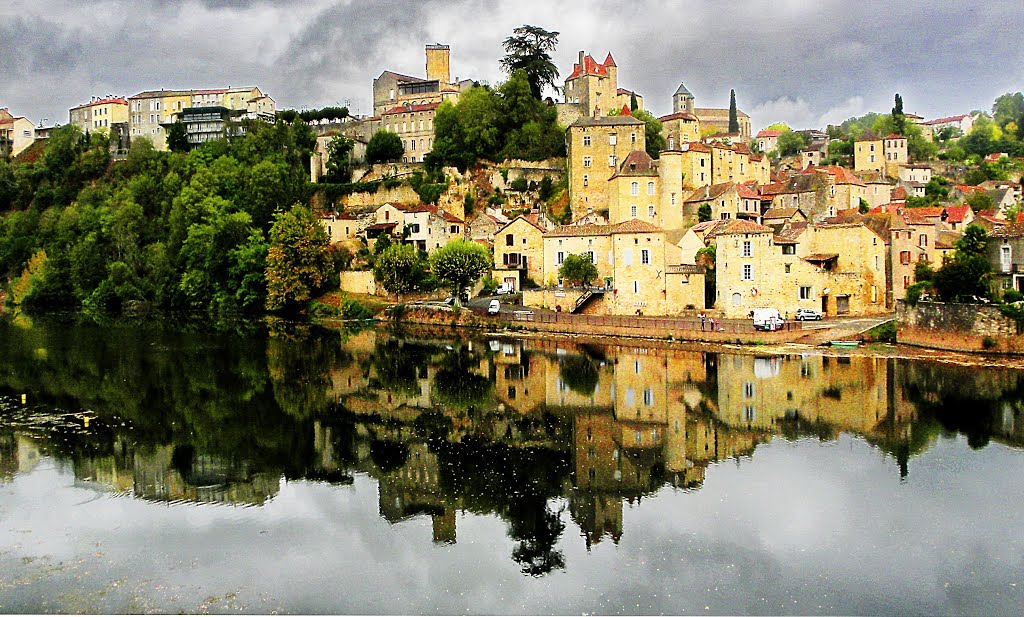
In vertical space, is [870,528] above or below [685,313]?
below

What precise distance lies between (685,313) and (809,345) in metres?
6.74

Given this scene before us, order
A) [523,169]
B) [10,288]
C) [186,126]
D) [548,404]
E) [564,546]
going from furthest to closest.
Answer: [186,126] → [10,288] → [523,169] → [548,404] → [564,546]

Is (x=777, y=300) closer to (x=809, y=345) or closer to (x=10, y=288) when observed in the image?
(x=809, y=345)

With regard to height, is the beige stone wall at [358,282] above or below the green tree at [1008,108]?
below

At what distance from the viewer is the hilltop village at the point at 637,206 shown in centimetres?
3756

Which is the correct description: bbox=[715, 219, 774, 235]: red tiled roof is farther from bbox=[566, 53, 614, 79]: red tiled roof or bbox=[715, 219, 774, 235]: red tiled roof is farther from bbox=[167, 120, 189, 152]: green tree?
bbox=[167, 120, 189, 152]: green tree

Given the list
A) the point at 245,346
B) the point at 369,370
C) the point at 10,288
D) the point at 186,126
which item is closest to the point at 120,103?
the point at 186,126

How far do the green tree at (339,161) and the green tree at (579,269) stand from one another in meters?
24.5

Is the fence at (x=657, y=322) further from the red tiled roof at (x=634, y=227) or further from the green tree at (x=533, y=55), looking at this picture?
the green tree at (x=533, y=55)

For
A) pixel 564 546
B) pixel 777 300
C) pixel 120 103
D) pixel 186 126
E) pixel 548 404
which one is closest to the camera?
pixel 564 546

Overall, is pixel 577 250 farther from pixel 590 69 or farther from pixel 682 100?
pixel 682 100

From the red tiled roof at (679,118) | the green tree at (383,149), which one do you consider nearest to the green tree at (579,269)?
the red tiled roof at (679,118)

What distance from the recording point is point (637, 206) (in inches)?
1772

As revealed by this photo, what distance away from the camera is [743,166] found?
50.6 meters
